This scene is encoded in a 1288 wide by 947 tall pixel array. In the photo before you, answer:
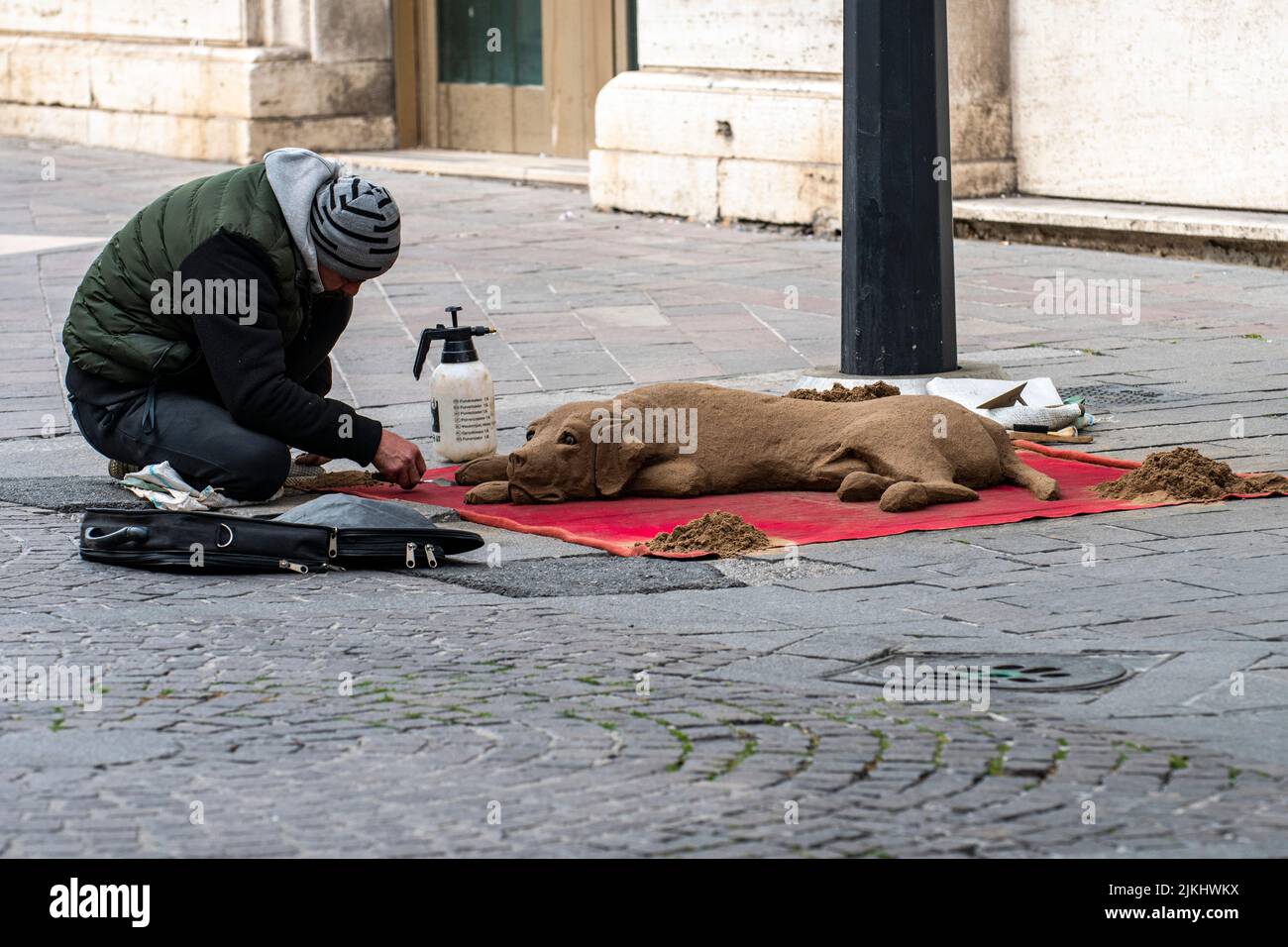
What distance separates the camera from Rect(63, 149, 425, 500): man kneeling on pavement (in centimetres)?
559

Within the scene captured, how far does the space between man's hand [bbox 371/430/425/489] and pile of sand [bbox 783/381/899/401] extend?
1197 mm

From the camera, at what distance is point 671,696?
12.6 ft

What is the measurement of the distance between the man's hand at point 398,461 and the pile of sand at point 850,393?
1.20 m

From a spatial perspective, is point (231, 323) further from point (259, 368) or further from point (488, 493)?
point (488, 493)

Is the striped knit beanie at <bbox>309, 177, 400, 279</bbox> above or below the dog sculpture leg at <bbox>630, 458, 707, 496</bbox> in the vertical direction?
above

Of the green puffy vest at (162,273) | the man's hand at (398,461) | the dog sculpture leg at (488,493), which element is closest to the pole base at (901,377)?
the dog sculpture leg at (488,493)

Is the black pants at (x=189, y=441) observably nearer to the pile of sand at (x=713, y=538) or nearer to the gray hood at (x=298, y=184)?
the gray hood at (x=298, y=184)

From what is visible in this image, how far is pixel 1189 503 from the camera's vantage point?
18.0 feet

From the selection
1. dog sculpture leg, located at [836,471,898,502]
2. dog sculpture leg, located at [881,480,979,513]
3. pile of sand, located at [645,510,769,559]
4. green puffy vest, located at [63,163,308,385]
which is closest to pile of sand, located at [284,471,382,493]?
green puffy vest, located at [63,163,308,385]

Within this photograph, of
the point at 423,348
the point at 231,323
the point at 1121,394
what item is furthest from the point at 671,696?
the point at 1121,394

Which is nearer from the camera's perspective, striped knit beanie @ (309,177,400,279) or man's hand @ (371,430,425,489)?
striped knit beanie @ (309,177,400,279)

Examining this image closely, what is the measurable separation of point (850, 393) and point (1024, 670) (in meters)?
2.48

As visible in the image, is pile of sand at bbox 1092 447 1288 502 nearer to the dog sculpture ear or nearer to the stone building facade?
the dog sculpture ear
